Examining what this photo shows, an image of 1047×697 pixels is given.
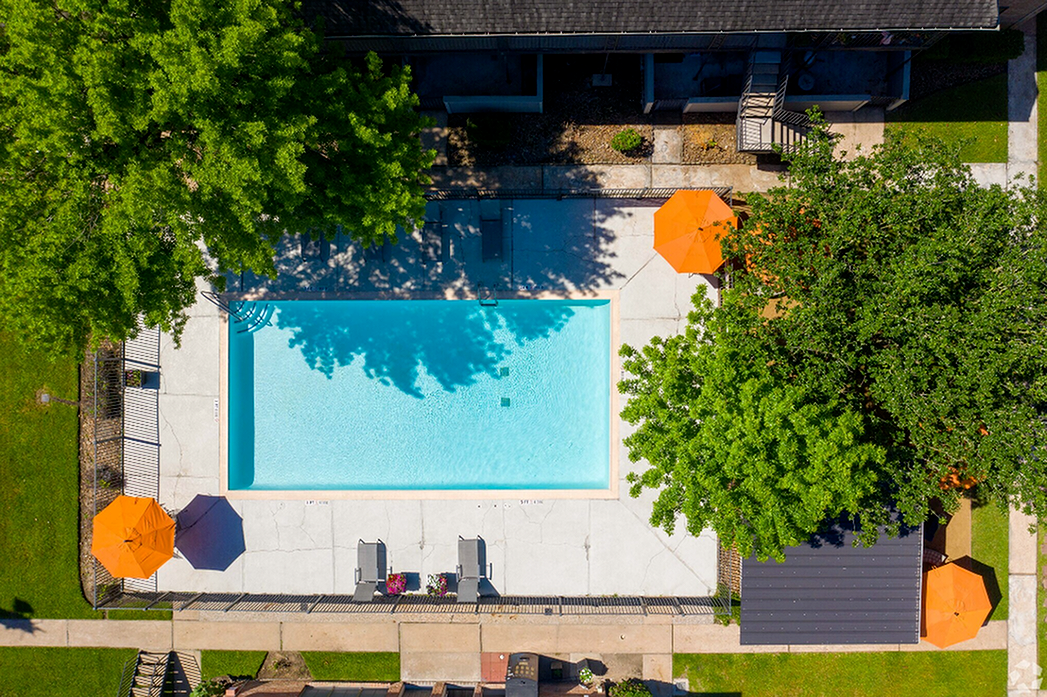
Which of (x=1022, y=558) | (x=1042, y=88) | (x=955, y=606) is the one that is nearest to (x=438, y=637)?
(x=955, y=606)

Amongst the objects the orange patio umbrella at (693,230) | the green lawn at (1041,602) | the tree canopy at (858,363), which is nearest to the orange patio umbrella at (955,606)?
the green lawn at (1041,602)

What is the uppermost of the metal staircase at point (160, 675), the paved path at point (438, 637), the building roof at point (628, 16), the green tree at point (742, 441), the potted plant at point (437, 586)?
the building roof at point (628, 16)

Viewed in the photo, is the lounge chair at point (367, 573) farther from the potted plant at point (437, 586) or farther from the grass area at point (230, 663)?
the grass area at point (230, 663)

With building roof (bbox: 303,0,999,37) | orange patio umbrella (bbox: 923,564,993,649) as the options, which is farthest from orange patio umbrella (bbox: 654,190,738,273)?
orange patio umbrella (bbox: 923,564,993,649)

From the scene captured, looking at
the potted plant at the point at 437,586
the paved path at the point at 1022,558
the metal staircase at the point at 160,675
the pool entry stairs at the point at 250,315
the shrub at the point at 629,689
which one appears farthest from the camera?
the pool entry stairs at the point at 250,315

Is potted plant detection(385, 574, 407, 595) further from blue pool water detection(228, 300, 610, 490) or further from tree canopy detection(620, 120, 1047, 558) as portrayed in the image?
tree canopy detection(620, 120, 1047, 558)

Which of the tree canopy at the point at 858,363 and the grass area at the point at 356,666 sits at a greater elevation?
the tree canopy at the point at 858,363
